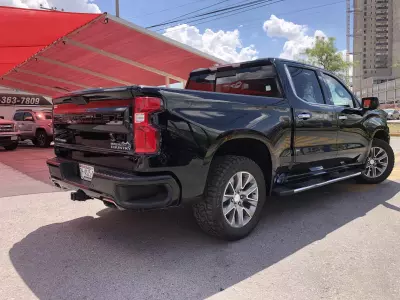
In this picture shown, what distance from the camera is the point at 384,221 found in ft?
14.8

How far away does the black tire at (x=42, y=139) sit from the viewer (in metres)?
15.8

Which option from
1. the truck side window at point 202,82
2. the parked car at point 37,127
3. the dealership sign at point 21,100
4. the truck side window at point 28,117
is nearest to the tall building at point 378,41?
the dealership sign at point 21,100

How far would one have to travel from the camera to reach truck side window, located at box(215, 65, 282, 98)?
4434 mm

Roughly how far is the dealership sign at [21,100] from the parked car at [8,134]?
1299 centimetres

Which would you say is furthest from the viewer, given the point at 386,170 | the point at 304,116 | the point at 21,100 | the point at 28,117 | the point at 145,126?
the point at 21,100

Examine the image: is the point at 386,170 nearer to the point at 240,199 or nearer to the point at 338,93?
the point at 338,93

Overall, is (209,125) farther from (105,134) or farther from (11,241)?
(11,241)

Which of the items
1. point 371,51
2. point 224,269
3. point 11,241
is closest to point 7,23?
point 11,241

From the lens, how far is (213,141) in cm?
343

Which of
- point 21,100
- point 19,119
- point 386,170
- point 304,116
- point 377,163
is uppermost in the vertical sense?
point 21,100

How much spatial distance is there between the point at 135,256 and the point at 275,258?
1327mm

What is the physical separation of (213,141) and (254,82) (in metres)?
1.50

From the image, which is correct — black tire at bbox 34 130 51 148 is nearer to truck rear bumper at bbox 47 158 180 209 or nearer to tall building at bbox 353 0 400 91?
truck rear bumper at bbox 47 158 180 209

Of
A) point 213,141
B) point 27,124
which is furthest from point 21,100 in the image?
point 213,141
